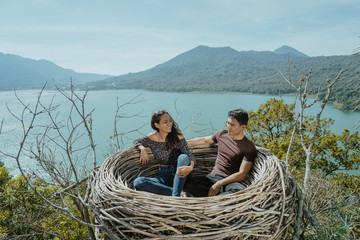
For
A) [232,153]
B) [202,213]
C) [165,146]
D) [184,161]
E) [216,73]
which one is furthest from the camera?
[216,73]

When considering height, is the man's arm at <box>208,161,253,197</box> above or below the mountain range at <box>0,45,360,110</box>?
below

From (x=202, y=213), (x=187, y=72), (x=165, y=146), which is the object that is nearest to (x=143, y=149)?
(x=165, y=146)

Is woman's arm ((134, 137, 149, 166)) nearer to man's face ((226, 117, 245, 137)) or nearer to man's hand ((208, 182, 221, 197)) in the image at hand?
man's hand ((208, 182, 221, 197))

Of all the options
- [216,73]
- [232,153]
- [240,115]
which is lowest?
[232,153]

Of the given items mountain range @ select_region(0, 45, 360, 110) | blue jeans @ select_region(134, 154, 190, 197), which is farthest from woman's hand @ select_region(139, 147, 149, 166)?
mountain range @ select_region(0, 45, 360, 110)

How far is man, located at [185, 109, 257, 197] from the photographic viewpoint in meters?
2.09

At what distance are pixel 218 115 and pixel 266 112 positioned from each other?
1053 inches

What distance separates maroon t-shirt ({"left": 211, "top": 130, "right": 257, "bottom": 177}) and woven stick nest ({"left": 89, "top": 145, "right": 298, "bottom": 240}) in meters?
0.61

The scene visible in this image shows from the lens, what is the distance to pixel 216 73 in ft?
400

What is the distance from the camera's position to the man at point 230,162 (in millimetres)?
2092

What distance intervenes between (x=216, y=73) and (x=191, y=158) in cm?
12394

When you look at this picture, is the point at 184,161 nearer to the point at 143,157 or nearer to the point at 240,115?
the point at 143,157

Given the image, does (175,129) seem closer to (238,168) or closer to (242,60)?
(238,168)

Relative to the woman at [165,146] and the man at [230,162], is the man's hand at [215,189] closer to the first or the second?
the man at [230,162]
